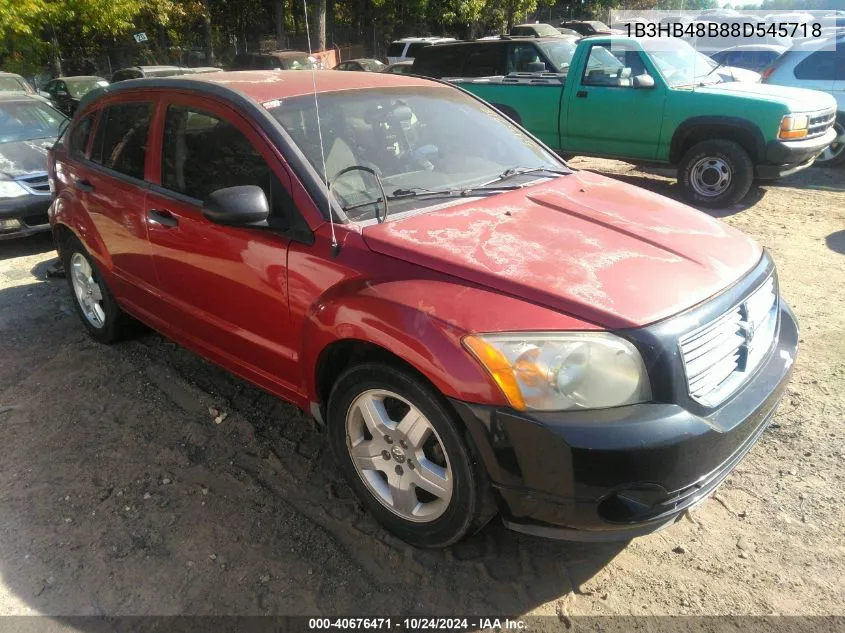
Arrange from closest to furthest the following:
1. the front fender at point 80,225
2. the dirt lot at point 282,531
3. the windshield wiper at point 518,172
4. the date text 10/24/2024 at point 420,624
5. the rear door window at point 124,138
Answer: the date text 10/24/2024 at point 420,624
the dirt lot at point 282,531
the windshield wiper at point 518,172
the rear door window at point 124,138
the front fender at point 80,225

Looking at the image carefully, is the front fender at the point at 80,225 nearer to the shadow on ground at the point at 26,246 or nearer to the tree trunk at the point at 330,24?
the shadow on ground at the point at 26,246

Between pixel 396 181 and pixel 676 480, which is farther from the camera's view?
pixel 396 181

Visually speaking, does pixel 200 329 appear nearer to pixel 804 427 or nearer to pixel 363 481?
pixel 363 481

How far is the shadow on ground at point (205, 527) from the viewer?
2.43 m

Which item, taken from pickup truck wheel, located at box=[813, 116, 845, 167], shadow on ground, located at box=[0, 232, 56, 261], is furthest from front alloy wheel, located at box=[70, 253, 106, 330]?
pickup truck wheel, located at box=[813, 116, 845, 167]

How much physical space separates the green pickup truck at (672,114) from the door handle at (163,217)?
245 inches

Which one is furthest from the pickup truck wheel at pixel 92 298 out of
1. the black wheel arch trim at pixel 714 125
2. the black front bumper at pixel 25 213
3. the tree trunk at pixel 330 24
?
the tree trunk at pixel 330 24

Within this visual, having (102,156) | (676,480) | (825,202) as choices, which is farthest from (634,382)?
(825,202)

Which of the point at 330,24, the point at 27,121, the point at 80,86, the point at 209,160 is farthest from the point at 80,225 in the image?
the point at 330,24

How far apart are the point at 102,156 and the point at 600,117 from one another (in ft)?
20.1

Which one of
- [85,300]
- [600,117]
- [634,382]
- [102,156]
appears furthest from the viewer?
[600,117]

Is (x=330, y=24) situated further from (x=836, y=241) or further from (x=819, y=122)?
(x=836, y=241)

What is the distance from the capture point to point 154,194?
3451 millimetres

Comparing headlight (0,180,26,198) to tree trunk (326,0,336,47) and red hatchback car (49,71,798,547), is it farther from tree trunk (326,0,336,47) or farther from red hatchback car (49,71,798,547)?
tree trunk (326,0,336,47)
